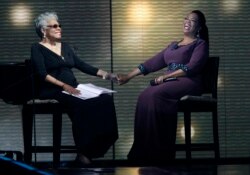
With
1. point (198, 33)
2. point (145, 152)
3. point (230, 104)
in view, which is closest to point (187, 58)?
point (198, 33)

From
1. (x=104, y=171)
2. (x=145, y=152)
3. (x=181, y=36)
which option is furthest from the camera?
(x=181, y=36)

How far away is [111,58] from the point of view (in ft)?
21.5

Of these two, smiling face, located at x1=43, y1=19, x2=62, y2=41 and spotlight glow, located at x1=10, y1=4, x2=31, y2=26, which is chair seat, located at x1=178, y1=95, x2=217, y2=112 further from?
spotlight glow, located at x1=10, y1=4, x2=31, y2=26

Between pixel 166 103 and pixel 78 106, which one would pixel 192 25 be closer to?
pixel 166 103

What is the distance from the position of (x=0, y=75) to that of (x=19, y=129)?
1.79m

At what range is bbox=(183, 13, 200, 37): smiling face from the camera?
551 centimetres

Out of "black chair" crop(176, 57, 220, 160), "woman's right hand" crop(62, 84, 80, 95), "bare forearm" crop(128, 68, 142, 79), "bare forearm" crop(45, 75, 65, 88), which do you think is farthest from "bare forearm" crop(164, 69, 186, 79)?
"bare forearm" crop(45, 75, 65, 88)

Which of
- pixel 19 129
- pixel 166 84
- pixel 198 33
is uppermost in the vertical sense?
pixel 198 33

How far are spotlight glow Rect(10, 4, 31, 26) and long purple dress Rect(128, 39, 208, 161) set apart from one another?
1.96 metres

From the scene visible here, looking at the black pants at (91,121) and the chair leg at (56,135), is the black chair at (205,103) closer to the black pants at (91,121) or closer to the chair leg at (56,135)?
the black pants at (91,121)

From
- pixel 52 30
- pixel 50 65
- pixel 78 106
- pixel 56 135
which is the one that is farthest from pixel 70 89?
pixel 52 30

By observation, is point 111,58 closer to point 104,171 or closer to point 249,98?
point 249,98

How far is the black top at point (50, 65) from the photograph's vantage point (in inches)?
199

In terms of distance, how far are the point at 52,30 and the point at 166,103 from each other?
129cm
